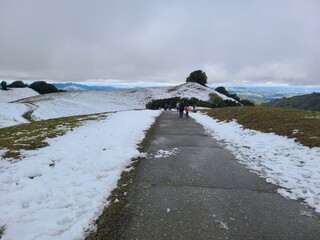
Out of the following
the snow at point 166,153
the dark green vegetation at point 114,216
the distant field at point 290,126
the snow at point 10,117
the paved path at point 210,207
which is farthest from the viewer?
the snow at point 10,117

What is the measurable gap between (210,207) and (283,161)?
5.73 metres

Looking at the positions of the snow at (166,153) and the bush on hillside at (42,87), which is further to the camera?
the bush on hillside at (42,87)

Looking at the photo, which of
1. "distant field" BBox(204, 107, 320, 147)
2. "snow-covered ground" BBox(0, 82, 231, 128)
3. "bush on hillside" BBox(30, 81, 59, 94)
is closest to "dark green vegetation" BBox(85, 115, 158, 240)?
"distant field" BBox(204, 107, 320, 147)

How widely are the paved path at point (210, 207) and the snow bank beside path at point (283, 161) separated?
515 mm

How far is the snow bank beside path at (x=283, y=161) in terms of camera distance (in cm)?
759

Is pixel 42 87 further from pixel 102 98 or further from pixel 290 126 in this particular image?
pixel 290 126

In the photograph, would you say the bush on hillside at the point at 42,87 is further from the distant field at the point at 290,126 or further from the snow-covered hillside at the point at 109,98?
the distant field at the point at 290,126

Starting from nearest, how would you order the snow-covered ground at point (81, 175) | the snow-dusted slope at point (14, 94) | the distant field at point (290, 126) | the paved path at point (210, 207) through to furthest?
the paved path at point (210, 207), the snow-covered ground at point (81, 175), the distant field at point (290, 126), the snow-dusted slope at point (14, 94)

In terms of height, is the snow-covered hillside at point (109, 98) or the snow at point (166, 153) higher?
the snow at point (166, 153)

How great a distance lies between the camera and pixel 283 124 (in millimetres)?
17422

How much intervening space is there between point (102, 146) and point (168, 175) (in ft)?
16.9

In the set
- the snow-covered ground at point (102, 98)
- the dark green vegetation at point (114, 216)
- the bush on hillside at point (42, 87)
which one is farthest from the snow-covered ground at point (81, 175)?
the bush on hillside at point (42, 87)

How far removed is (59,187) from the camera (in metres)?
7.54

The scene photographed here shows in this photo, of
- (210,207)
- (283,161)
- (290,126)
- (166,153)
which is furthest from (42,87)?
(210,207)
